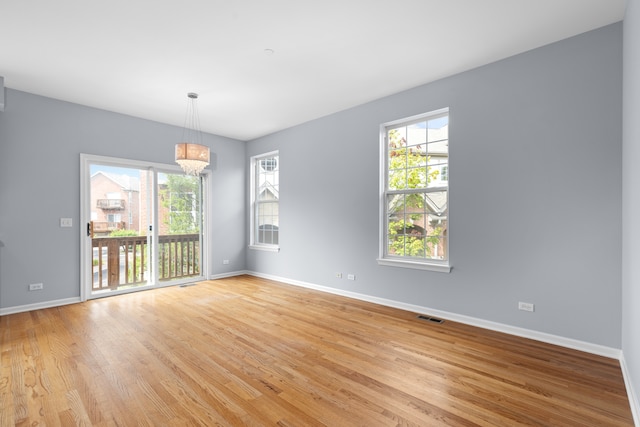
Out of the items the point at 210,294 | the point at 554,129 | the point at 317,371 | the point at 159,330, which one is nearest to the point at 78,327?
the point at 159,330

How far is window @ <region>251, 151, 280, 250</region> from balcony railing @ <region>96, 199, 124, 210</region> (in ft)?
7.86

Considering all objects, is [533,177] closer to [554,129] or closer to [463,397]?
[554,129]

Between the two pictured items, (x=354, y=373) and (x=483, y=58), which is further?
(x=483, y=58)

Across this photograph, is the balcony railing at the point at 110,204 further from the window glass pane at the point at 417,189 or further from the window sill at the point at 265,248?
the window glass pane at the point at 417,189

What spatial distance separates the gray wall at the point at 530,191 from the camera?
2.71 m

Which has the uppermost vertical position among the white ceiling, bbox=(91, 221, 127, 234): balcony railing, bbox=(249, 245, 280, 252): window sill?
the white ceiling

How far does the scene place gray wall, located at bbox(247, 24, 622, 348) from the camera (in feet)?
8.88

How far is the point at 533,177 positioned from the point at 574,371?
1.74 meters

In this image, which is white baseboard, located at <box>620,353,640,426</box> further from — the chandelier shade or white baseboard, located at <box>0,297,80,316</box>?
white baseboard, located at <box>0,297,80,316</box>

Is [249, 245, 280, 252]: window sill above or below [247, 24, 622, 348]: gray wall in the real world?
below

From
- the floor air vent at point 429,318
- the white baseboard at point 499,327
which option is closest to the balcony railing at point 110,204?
the white baseboard at point 499,327

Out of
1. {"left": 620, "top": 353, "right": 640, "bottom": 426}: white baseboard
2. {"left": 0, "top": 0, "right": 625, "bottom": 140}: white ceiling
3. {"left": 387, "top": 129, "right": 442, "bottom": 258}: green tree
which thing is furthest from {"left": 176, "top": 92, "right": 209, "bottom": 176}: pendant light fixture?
{"left": 620, "top": 353, "right": 640, "bottom": 426}: white baseboard

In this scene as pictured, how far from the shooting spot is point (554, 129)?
295 centimetres

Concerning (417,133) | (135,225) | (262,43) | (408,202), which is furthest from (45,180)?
(417,133)
